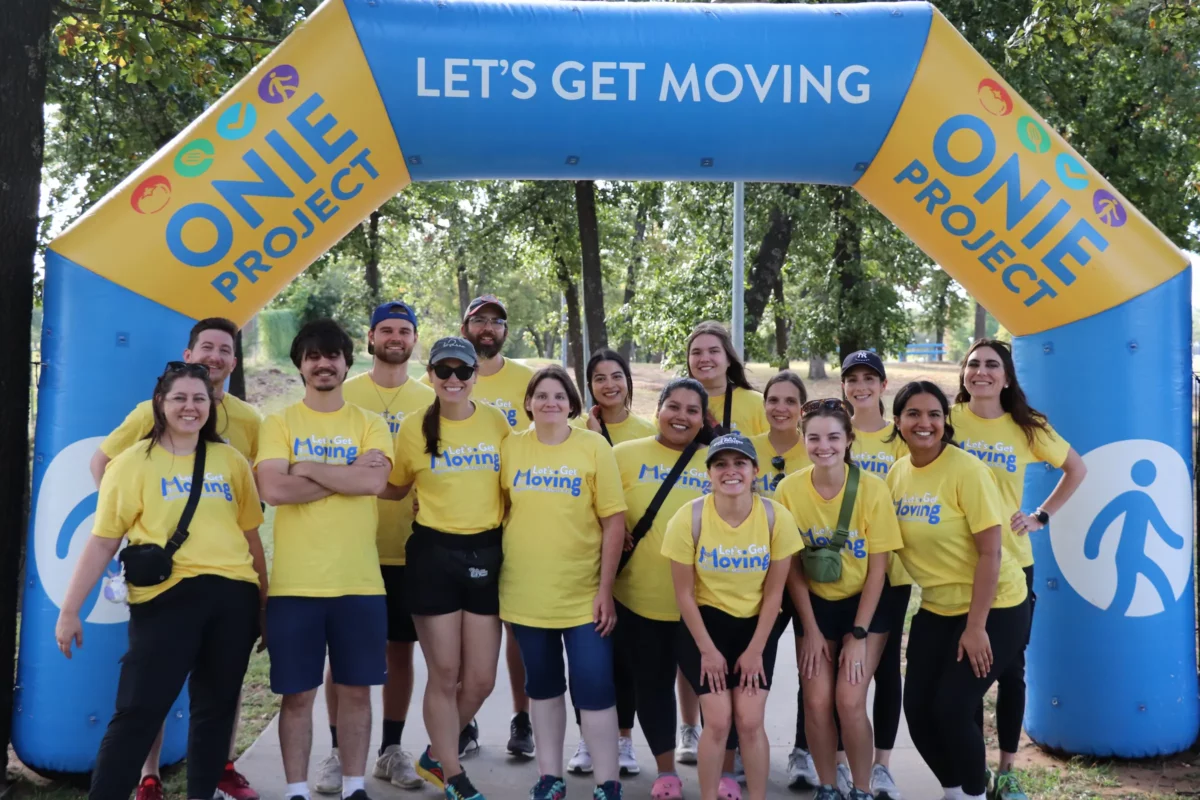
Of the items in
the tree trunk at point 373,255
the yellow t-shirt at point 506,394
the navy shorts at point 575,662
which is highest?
the tree trunk at point 373,255

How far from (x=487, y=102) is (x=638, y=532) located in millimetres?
2025

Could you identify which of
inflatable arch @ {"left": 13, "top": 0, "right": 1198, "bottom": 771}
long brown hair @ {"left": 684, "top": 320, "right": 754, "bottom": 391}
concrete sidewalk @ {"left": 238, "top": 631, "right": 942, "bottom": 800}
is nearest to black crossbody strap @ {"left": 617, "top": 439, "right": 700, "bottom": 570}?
long brown hair @ {"left": 684, "top": 320, "right": 754, "bottom": 391}

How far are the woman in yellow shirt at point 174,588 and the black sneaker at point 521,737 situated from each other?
4.83 ft

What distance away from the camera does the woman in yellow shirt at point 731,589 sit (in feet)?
13.2

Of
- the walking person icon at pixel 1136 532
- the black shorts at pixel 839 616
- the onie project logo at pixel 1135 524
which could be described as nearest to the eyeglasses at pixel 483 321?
the black shorts at pixel 839 616

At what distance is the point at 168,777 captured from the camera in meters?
4.71

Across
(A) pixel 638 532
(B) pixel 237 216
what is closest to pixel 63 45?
(B) pixel 237 216

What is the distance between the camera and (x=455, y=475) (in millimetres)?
4254

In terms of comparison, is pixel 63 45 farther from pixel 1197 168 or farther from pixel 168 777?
pixel 1197 168

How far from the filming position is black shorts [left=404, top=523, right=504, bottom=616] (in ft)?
13.9

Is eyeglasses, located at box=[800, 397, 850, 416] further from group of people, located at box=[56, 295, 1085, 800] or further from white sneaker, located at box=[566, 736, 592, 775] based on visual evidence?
white sneaker, located at box=[566, 736, 592, 775]

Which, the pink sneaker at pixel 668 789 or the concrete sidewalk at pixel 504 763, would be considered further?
the concrete sidewalk at pixel 504 763

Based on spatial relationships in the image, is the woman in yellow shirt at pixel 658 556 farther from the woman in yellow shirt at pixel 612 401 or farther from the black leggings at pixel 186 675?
the black leggings at pixel 186 675

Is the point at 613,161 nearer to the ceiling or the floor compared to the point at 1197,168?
nearer to the floor
